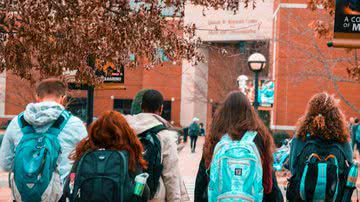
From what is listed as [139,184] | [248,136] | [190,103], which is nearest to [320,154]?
[248,136]

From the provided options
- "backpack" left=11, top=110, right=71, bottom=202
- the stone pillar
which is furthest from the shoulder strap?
Answer: the stone pillar

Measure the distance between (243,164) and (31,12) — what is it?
5.01 m

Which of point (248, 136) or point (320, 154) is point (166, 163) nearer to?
point (248, 136)

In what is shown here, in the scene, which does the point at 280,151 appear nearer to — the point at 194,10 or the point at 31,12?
the point at 31,12

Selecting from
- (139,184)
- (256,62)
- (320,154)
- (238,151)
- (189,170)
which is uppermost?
(256,62)

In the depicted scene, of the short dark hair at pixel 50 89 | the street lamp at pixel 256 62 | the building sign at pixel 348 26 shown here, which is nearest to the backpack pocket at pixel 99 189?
the short dark hair at pixel 50 89

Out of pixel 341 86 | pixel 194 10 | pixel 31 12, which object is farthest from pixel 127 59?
pixel 194 10

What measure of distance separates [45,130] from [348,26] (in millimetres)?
4895

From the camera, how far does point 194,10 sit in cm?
4556

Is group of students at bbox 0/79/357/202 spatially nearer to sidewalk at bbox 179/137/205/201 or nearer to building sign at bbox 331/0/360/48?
building sign at bbox 331/0/360/48

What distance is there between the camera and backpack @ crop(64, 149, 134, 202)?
499cm

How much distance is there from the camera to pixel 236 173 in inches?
209

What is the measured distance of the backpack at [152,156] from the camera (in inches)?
219

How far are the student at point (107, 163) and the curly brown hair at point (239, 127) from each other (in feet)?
2.29
